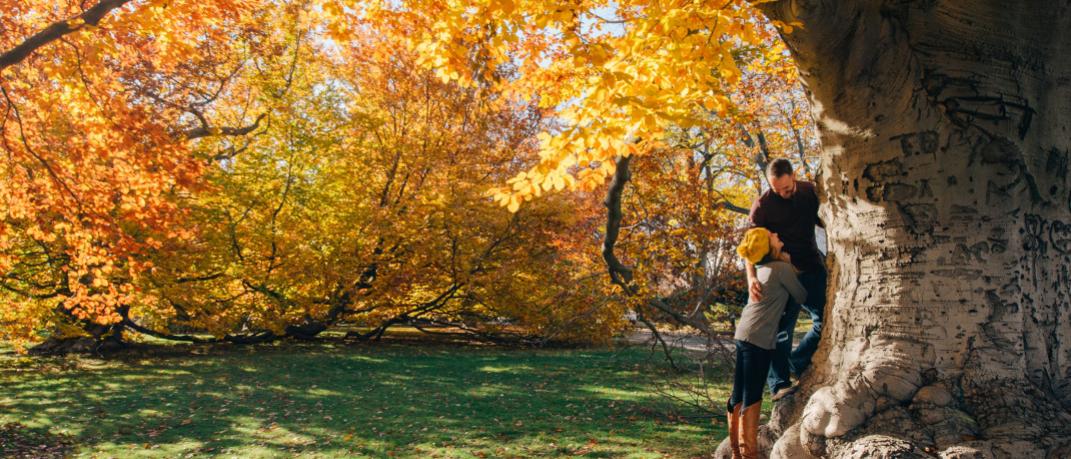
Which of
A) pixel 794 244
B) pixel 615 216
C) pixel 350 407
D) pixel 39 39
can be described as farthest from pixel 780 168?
pixel 39 39

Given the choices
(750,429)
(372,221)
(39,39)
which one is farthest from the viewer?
(372,221)

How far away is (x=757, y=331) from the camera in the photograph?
3.99 metres

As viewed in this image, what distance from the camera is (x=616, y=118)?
175 inches

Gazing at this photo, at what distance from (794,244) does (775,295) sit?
53 cm

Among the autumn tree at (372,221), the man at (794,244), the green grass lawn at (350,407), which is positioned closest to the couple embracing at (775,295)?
the man at (794,244)

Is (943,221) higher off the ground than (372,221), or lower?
lower

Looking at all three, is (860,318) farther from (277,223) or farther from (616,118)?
(277,223)

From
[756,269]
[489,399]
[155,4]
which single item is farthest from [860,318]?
[155,4]

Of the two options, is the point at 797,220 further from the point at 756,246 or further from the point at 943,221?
the point at 943,221

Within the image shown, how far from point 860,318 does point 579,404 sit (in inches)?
206

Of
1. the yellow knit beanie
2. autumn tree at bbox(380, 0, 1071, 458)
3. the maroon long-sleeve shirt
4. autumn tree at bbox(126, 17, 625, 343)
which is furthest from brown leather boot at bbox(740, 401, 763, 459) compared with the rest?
autumn tree at bbox(126, 17, 625, 343)

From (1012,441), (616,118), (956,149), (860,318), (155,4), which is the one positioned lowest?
(1012,441)

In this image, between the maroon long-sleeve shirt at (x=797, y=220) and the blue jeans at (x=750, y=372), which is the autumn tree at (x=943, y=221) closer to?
the blue jeans at (x=750, y=372)

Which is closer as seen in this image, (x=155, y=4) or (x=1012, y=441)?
(x=1012, y=441)
